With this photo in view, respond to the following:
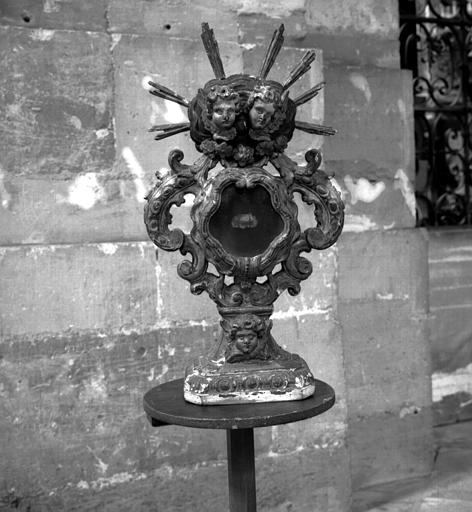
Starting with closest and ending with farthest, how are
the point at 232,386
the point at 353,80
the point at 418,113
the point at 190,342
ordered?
1. the point at 232,386
2. the point at 190,342
3. the point at 353,80
4. the point at 418,113

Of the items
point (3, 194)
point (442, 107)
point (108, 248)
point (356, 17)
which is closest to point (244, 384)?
point (108, 248)

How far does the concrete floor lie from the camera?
341 centimetres

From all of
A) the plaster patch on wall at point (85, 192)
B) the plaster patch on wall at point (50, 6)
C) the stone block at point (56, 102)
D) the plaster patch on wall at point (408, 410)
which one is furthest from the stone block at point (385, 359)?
the plaster patch on wall at point (50, 6)

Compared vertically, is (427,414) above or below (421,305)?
below

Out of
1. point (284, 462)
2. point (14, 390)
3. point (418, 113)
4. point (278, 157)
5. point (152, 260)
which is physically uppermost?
point (418, 113)

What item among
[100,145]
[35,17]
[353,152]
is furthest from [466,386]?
[35,17]

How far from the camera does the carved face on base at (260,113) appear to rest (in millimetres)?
2066

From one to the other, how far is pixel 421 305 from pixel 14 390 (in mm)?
2029

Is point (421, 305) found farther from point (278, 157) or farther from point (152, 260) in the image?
point (278, 157)

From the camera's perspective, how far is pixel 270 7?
318cm

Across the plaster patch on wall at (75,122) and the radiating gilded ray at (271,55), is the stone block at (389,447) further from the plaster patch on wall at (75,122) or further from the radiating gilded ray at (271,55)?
the radiating gilded ray at (271,55)

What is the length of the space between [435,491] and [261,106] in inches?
90.5

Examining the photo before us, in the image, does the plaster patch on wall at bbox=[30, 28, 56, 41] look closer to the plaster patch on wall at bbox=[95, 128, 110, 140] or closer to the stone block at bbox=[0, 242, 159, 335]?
the plaster patch on wall at bbox=[95, 128, 110, 140]

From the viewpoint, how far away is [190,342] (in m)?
3.08
